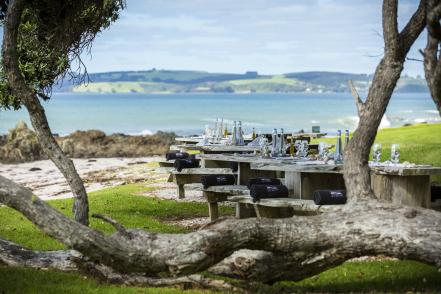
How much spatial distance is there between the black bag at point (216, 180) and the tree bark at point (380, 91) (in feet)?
15.4

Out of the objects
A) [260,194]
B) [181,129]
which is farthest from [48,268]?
[181,129]

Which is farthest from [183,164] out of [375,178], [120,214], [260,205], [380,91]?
[380,91]

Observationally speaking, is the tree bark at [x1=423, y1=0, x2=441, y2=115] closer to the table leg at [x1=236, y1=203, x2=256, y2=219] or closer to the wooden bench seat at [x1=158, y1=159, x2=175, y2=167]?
the table leg at [x1=236, y1=203, x2=256, y2=219]

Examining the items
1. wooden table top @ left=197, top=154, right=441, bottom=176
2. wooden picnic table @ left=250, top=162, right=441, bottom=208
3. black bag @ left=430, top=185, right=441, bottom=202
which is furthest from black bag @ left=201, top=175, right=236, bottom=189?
black bag @ left=430, top=185, right=441, bottom=202

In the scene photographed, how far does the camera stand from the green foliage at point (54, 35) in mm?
13609

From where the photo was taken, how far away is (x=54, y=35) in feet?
45.7

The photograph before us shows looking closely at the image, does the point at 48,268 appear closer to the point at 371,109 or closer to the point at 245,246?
the point at 245,246

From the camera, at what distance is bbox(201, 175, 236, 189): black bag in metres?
14.7

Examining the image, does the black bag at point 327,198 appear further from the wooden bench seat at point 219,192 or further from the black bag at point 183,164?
the black bag at point 183,164

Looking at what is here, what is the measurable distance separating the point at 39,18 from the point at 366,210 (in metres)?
7.07

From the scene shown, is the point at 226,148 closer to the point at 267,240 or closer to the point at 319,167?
the point at 319,167

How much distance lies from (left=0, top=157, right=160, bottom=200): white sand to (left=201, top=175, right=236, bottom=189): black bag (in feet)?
32.4

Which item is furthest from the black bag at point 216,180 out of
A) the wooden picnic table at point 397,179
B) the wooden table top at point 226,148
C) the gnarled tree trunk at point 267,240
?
the gnarled tree trunk at point 267,240

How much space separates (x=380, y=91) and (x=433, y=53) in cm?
92
